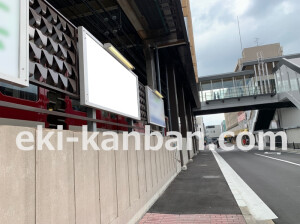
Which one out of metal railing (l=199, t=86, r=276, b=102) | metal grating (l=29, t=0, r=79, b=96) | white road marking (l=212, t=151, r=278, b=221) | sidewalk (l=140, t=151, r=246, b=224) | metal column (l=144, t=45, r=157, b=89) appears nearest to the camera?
metal grating (l=29, t=0, r=79, b=96)

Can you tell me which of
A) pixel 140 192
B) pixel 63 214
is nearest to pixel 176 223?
pixel 140 192

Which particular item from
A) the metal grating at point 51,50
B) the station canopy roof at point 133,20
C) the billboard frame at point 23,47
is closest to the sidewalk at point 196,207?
the metal grating at point 51,50

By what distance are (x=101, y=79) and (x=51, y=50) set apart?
1.22m

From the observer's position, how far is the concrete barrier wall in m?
2.22

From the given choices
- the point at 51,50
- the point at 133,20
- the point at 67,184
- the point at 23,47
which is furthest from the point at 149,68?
the point at 23,47

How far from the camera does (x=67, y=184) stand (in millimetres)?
3008

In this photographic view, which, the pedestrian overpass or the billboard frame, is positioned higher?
the pedestrian overpass

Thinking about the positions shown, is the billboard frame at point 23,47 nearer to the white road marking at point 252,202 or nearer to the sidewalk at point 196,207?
the sidewalk at point 196,207

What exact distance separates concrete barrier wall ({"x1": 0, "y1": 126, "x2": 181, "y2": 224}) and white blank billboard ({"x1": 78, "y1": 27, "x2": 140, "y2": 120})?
641mm

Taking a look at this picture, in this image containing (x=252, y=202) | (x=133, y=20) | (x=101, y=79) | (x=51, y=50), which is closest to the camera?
(x=51, y=50)

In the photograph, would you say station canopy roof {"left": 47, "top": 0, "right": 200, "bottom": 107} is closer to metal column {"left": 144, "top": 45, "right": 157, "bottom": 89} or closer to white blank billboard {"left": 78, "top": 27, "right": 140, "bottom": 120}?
metal column {"left": 144, "top": 45, "right": 157, "bottom": 89}

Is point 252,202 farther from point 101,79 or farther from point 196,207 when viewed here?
point 101,79

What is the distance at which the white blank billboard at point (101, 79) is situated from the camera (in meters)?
3.81

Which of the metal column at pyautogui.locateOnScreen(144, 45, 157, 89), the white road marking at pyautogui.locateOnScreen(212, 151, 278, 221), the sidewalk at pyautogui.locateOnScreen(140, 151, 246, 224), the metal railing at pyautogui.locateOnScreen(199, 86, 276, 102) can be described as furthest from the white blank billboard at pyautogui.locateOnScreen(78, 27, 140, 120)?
the metal railing at pyautogui.locateOnScreen(199, 86, 276, 102)
